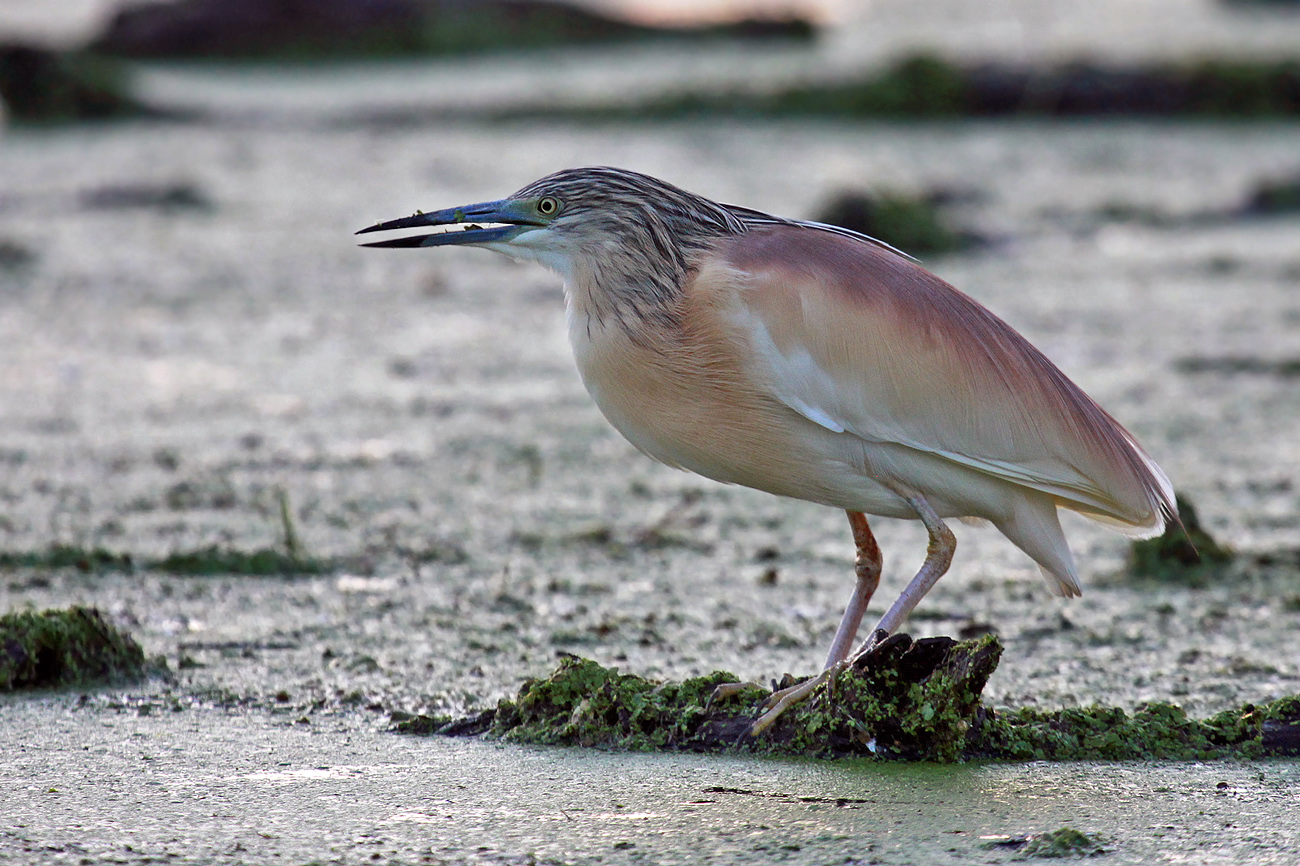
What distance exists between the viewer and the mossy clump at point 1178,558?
4383 millimetres

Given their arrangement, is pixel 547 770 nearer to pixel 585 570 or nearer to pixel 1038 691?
pixel 1038 691

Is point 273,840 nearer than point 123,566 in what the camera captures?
Yes

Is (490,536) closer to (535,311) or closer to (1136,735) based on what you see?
(1136,735)

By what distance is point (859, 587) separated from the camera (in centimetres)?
342

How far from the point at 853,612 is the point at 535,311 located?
4675 mm

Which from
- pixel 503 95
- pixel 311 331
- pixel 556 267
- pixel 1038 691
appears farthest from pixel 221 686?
pixel 503 95

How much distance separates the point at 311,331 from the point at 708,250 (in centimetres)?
446

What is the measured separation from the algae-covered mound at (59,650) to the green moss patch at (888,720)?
73 cm

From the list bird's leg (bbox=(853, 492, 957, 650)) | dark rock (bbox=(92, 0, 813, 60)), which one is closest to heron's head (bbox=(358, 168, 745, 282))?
bird's leg (bbox=(853, 492, 957, 650))

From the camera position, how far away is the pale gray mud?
266cm

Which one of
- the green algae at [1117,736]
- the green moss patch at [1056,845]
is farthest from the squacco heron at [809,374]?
the green moss patch at [1056,845]

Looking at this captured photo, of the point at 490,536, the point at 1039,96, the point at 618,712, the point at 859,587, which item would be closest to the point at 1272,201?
the point at 1039,96

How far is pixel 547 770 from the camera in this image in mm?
2881

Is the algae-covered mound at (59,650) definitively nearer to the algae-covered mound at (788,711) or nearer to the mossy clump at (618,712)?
the algae-covered mound at (788,711)
